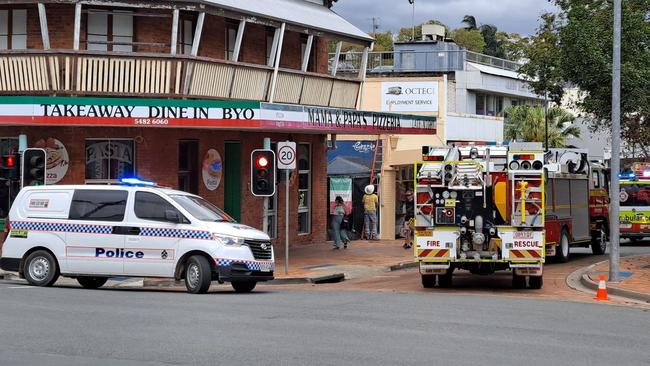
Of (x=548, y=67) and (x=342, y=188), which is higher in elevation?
(x=548, y=67)

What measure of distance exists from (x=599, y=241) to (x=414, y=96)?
1714 cm

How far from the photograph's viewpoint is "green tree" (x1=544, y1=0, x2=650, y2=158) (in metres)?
25.1

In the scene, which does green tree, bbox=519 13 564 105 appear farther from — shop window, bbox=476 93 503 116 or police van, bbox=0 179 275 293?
shop window, bbox=476 93 503 116

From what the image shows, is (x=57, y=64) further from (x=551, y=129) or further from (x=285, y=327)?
(x=551, y=129)

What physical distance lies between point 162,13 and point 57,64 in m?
3.18

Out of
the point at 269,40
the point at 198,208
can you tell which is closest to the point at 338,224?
the point at 269,40

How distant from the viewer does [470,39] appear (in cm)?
8888

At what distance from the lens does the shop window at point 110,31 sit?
25062 millimetres

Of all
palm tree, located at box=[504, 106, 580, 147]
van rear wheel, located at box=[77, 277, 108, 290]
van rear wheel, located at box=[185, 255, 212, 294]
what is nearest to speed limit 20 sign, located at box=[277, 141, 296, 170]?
van rear wheel, located at box=[77, 277, 108, 290]

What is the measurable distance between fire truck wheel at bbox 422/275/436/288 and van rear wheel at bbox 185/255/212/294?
15.3ft

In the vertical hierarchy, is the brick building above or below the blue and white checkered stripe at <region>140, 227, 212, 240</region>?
above

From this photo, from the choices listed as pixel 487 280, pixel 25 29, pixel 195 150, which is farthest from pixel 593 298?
pixel 25 29

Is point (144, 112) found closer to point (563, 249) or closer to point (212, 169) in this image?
point (212, 169)

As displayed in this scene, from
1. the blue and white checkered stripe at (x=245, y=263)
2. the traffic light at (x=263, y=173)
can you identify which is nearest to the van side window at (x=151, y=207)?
the blue and white checkered stripe at (x=245, y=263)
